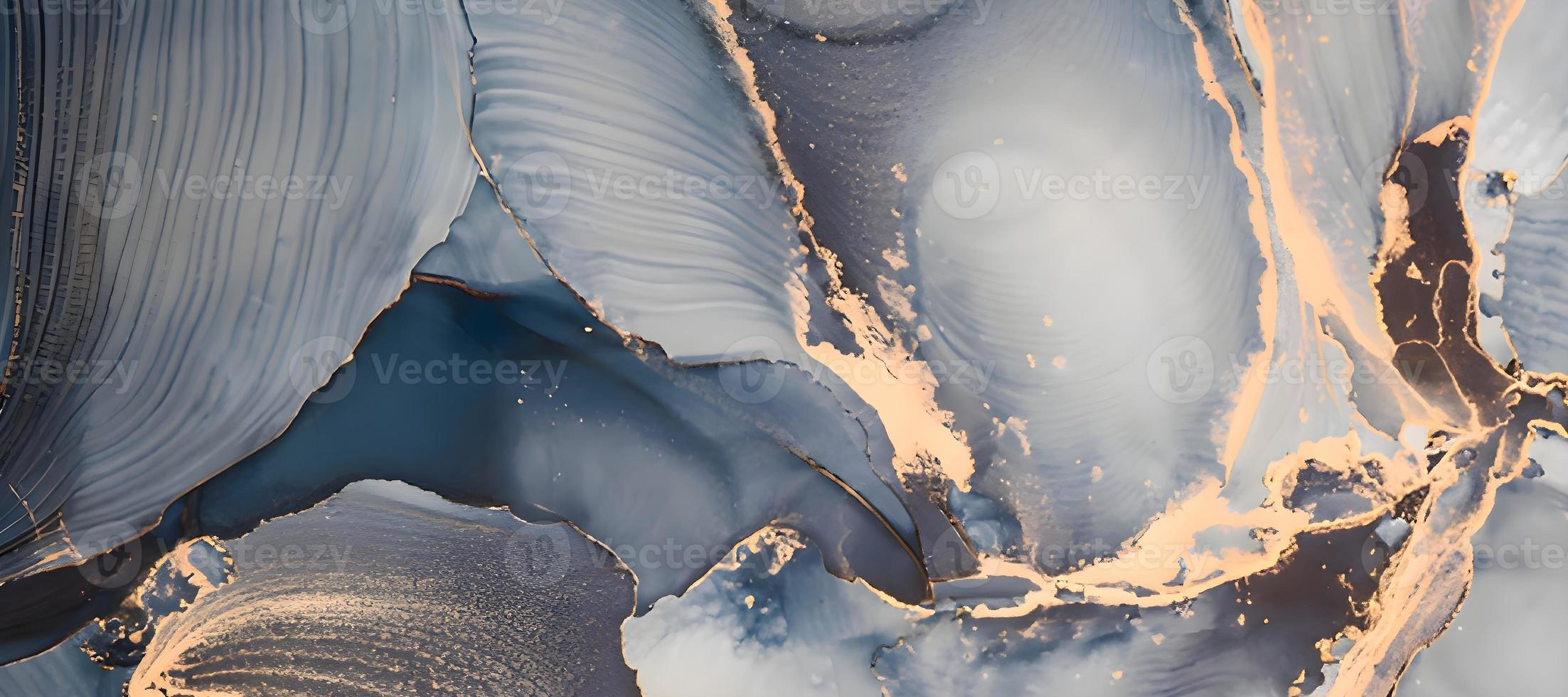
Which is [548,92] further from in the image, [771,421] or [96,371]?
[96,371]

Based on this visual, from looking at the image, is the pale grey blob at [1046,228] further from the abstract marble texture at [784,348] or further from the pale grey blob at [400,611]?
the pale grey blob at [400,611]

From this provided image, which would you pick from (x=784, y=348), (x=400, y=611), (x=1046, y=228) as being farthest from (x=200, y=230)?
(x=1046, y=228)

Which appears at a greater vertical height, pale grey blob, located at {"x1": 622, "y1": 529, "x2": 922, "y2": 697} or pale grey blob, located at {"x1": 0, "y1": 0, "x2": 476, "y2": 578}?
pale grey blob, located at {"x1": 0, "y1": 0, "x2": 476, "y2": 578}

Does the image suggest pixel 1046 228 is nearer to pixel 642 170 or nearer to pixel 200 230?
pixel 642 170

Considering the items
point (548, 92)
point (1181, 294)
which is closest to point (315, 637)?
point (548, 92)

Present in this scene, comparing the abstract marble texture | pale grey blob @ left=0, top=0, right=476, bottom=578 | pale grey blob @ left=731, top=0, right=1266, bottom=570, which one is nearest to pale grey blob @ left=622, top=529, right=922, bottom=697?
the abstract marble texture

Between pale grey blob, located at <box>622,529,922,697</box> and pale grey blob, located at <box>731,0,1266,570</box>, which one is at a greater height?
pale grey blob, located at <box>731,0,1266,570</box>

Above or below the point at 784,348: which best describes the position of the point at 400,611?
below

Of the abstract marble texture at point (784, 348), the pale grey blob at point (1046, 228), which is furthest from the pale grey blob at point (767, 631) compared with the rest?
the pale grey blob at point (1046, 228)

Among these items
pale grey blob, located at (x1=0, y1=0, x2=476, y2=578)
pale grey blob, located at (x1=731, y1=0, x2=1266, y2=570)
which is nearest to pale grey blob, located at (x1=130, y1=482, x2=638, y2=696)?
pale grey blob, located at (x1=0, y1=0, x2=476, y2=578)

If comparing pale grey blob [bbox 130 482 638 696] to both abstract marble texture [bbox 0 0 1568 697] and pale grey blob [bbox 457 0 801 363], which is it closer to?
abstract marble texture [bbox 0 0 1568 697]

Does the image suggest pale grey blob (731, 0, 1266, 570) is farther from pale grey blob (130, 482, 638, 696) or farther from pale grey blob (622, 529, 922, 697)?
pale grey blob (130, 482, 638, 696)
